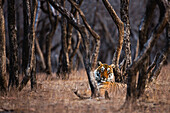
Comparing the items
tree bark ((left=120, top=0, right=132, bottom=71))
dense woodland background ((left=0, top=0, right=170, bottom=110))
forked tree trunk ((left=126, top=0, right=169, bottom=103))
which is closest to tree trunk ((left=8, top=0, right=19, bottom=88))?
dense woodland background ((left=0, top=0, right=170, bottom=110))

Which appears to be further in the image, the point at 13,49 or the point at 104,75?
the point at 13,49

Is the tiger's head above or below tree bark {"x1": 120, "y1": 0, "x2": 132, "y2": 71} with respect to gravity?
below

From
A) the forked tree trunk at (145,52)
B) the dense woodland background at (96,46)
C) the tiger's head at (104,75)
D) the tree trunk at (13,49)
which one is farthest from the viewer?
the tree trunk at (13,49)

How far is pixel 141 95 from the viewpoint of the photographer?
5.52 metres

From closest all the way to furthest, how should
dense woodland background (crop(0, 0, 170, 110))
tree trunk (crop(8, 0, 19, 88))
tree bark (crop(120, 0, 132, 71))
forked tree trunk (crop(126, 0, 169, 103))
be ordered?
forked tree trunk (crop(126, 0, 169, 103)), dense woodland background (crop(0, 0, 170, 110)), tree trunk (crop(8, 0, 19, 88)), tree bark (crop(120, 0, 132, 71))

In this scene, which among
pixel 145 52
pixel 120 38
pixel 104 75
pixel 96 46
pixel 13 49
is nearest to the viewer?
pixel 145 52

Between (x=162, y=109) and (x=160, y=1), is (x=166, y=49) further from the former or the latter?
(x=162, y=109)

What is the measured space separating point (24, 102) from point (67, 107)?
1385 mm

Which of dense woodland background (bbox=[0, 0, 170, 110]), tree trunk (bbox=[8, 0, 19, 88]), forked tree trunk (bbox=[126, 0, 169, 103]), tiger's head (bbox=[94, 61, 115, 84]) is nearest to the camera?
forked tree trunk (bbox=[126, 0, 169, 103])

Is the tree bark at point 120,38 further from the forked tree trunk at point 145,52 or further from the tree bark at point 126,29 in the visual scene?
the forked tree trunk at point 145,52

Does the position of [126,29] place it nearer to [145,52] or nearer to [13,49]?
[13,49]

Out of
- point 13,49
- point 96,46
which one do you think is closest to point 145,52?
point 96,46

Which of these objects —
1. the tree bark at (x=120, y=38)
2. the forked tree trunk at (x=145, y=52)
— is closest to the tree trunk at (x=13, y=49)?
the tree bark at (x=120, y=38)

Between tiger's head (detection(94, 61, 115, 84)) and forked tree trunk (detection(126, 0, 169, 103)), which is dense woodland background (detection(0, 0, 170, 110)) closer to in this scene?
forked tree trunk (detection(126, 0, 169, 103))
